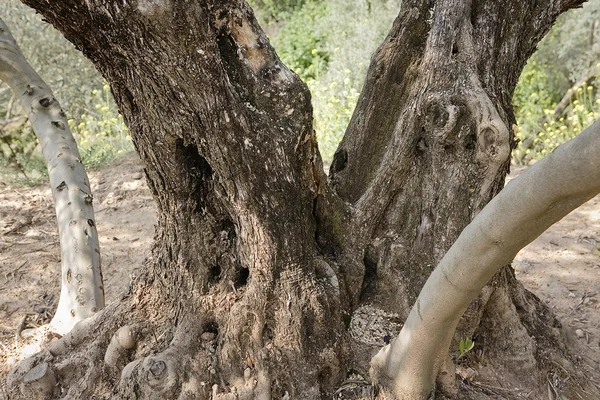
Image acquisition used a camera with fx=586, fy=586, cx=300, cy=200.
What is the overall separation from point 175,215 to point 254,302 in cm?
52

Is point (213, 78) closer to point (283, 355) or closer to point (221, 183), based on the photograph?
point (221, 183)

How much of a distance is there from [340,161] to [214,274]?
1.05 m

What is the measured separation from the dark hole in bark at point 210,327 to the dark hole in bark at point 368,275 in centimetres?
75

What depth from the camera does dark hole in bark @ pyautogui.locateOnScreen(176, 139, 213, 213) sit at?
8.08 ft

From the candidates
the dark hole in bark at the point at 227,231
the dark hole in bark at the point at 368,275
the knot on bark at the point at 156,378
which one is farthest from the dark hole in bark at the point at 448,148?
the knot on bark at the point at 156,378

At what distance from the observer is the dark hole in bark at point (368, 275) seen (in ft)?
9.83

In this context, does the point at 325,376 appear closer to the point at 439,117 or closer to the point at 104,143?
the point at 439,117

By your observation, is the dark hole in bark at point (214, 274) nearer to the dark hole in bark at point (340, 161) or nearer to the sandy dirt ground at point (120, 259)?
the sandy dirt ground at point (120, 259)

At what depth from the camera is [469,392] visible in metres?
2.77

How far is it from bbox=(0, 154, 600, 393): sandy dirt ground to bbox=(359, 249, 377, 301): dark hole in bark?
1.33m

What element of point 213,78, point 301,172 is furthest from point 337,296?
point 213,78

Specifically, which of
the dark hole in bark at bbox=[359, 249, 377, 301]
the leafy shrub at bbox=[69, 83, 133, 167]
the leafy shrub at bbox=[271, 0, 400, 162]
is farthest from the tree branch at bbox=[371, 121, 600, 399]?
the leafy shrub at bbox=[69, 83, 133, 167]

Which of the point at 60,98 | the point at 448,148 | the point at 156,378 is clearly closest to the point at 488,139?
the point at 448,148

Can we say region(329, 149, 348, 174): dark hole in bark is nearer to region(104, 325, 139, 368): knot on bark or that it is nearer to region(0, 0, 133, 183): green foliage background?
region(104, 325, 139, 368): knot on bark
